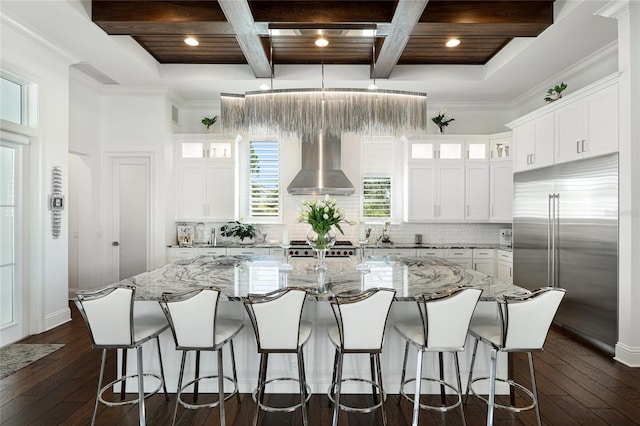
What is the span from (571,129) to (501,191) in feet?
6.85

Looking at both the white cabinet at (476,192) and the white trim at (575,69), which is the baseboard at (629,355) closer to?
the white cabinet at (476,192)

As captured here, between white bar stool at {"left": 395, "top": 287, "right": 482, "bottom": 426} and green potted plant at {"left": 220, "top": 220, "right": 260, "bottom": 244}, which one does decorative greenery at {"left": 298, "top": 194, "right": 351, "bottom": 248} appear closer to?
white bar stool at {"left": 395, "top": 287, "right": 482, "bottom": 426}

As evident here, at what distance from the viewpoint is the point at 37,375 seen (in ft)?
11.1

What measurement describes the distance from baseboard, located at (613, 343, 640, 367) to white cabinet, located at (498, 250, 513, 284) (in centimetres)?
207

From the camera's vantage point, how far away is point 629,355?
11.9 ft

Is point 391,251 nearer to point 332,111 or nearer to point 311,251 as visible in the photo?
point 311,251

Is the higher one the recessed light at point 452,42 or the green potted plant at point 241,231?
the recessed light at point 452,42

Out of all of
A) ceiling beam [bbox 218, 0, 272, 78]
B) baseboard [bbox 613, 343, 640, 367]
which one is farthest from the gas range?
baseboard [bbox 613, 343, 640, 367]

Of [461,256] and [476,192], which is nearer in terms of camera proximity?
[461,256]

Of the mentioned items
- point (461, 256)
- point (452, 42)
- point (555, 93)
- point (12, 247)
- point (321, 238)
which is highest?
point (452, 42)

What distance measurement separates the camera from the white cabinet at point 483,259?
6.24 metres

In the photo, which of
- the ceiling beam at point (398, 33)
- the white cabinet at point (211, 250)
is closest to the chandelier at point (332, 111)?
the ceiling beam at point (398, 33)

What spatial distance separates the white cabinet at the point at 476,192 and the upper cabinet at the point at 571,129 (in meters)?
0.91

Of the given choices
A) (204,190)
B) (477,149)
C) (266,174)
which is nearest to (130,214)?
(204,190)
